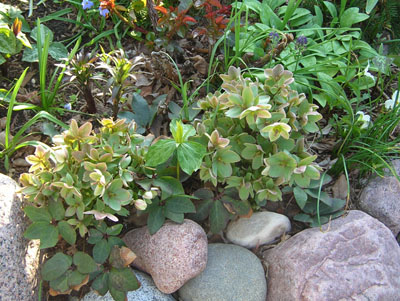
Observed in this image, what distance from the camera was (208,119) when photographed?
1.94 meters

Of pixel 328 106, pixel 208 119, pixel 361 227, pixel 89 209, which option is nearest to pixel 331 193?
pixel 361 227

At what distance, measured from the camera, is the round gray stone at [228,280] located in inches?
73.0

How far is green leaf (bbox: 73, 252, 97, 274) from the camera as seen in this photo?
1.72 meters

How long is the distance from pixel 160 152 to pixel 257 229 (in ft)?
2.15

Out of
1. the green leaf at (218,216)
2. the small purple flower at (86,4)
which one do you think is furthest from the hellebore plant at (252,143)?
the small purple flower at (86,4)

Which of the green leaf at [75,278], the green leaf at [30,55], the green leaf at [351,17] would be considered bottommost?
the green leaf at [75,278]

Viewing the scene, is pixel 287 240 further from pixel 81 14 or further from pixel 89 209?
Answer: pixel 81 14

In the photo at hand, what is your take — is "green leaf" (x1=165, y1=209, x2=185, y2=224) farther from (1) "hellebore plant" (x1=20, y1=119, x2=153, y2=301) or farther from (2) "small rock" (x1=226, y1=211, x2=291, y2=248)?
(2) "small rock" (x1=226, y1=211, x2=291, y2=248)

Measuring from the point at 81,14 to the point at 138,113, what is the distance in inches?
39.6

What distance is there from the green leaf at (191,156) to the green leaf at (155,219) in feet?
0.93

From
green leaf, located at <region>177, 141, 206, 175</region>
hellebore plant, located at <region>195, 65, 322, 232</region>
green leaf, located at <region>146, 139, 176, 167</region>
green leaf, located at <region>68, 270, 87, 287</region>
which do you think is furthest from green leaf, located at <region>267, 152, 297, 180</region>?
green leaf, located at <region>68, 270, 87, 287</region>

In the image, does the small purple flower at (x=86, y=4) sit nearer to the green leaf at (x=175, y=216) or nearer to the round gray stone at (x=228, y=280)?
the green leaf at (x=175, y=216)

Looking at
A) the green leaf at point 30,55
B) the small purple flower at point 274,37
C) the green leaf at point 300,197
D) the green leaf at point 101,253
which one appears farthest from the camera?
the green leaf at point 30,55

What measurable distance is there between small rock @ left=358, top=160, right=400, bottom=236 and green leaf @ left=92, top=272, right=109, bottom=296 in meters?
1.33
